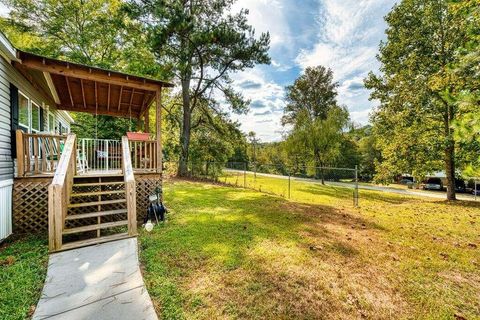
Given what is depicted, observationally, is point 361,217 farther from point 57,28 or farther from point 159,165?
point 57,28

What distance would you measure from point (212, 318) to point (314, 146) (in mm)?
20493

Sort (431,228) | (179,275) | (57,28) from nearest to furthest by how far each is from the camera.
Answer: (179,275), (431,228), (57,28)

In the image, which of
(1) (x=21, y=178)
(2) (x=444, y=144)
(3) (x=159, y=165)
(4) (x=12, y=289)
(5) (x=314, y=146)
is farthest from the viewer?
(5) (x=314, y=146)

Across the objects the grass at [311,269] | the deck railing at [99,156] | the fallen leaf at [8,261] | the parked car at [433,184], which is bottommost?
the parked car at [433,184]

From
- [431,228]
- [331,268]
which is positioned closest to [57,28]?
[331,268]

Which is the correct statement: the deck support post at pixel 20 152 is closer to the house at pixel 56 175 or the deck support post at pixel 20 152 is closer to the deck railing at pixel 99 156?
the house at pixel 56 175

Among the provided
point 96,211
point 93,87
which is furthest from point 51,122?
point 96,211

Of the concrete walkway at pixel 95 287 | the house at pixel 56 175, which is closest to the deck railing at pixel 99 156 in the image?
the house at pixel 56 175

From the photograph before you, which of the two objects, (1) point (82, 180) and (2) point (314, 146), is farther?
(2) point (314, 146)

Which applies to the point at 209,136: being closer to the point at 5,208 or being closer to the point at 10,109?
the point at 10,109

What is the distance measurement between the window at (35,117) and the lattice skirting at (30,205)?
10.1 ft

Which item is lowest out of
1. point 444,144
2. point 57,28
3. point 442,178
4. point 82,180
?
point 442,178

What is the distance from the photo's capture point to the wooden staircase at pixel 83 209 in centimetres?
379

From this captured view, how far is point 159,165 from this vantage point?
641 centimetres
